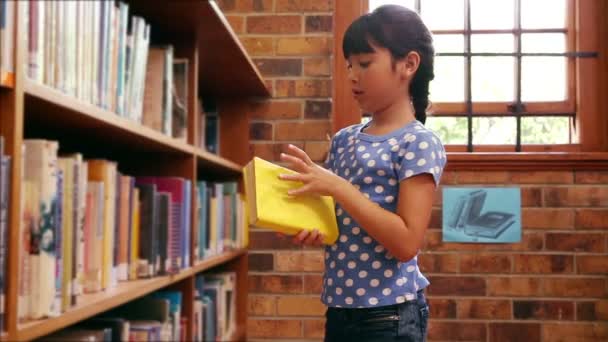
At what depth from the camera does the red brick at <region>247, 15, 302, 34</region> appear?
8.80 feet

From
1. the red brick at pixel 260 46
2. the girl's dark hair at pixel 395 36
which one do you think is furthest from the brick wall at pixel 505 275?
the girl's dark hair at pixel 395 36

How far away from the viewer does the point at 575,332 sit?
8.34 ft

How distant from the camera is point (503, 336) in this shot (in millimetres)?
2566

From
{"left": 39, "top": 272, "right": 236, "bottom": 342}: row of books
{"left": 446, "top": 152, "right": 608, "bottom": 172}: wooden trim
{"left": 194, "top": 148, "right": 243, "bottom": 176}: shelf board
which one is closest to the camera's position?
{"left": 39, "top": 272, "right": 236, "bottom": 342}: row of books

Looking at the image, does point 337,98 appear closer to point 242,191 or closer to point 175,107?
point 242,191

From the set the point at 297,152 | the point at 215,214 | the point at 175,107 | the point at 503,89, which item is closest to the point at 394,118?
the point at 297,152

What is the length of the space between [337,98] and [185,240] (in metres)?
1.18

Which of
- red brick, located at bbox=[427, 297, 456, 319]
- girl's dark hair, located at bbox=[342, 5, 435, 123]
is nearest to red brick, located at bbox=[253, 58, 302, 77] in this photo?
red brick, located at bbox=[427, 297, 456, 319]

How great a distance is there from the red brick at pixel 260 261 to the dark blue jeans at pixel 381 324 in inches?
52.8

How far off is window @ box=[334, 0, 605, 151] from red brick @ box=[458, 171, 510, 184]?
0.14 meters

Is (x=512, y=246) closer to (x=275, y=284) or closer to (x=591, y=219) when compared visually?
(x=591, y=219)

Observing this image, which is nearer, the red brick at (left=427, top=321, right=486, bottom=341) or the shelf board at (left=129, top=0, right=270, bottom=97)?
the shelf board at (left=129, top=0, right=270, bottom=97)

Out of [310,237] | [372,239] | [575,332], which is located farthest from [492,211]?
[310,237]

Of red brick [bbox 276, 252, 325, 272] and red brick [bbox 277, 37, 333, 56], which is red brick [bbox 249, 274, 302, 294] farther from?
red brick [bbox 277, 37, 333, 56]
